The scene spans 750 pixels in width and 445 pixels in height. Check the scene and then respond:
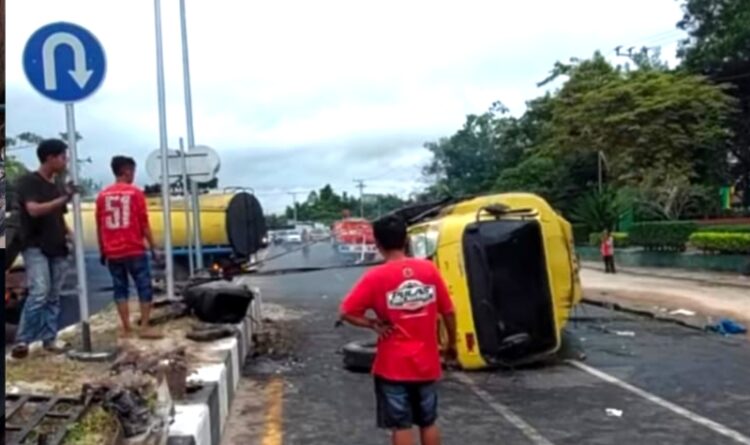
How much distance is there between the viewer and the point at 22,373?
736 centimetres

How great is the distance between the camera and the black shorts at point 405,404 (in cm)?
571

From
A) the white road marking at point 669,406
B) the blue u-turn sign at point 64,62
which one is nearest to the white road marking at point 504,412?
the white road marking at point 669,406

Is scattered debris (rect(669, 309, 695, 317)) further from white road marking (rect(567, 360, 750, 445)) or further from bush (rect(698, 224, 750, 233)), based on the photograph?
bush (rect(698, 224, 750, 233))

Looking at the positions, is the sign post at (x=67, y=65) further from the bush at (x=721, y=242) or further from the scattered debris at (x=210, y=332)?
the bush at (x=721, y=242)

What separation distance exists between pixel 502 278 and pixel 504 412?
8.09ft

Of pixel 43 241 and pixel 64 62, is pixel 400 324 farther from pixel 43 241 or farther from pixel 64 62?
pixel 43 241

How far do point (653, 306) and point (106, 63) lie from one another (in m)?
14.6

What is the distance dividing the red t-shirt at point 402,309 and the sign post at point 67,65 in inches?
127

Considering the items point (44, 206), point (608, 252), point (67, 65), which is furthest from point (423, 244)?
point (608, 252)

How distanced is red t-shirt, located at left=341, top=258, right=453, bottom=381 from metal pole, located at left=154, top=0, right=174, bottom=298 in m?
7.32

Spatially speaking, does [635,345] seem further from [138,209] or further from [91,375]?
[91,375]

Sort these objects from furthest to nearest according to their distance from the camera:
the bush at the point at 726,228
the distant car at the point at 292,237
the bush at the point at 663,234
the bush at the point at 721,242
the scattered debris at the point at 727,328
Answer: the distant car at the point at 292,237, the bush at the point at 663,234, the bush at the point at 726,228, the bush at the point at 721,242, the scattered debris at the point at 727,328

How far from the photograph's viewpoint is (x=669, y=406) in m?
8.66

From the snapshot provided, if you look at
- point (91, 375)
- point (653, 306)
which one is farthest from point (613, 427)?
point (653, 306)
